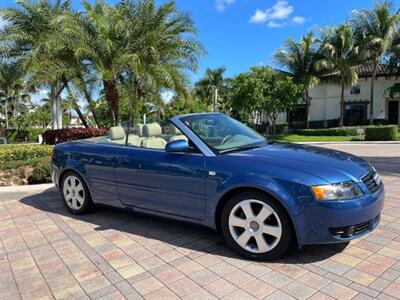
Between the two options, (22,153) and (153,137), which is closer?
(153,137)

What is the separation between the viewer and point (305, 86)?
96.1ft

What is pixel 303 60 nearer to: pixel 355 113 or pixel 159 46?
pixel 355 113

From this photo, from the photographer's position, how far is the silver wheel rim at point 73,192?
5.18 m

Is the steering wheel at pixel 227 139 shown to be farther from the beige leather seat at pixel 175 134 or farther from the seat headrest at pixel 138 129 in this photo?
the seat headrest at pixel 138 129

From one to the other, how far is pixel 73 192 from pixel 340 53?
27075mm

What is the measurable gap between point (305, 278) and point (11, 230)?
3.91m

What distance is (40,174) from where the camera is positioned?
24.8 ft

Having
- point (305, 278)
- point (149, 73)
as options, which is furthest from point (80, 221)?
point (149, 73)

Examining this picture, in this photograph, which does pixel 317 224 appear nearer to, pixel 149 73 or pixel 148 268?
→ pixel 148 268

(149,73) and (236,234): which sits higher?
(149,73)

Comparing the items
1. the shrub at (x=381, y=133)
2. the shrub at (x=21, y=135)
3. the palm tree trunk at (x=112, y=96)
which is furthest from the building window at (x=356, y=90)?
the shrub at (x=21, y=135)

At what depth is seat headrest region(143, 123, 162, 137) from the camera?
4691mm

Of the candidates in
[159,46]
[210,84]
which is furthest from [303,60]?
[159,46]

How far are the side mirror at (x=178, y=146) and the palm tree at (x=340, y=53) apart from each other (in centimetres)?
2668
